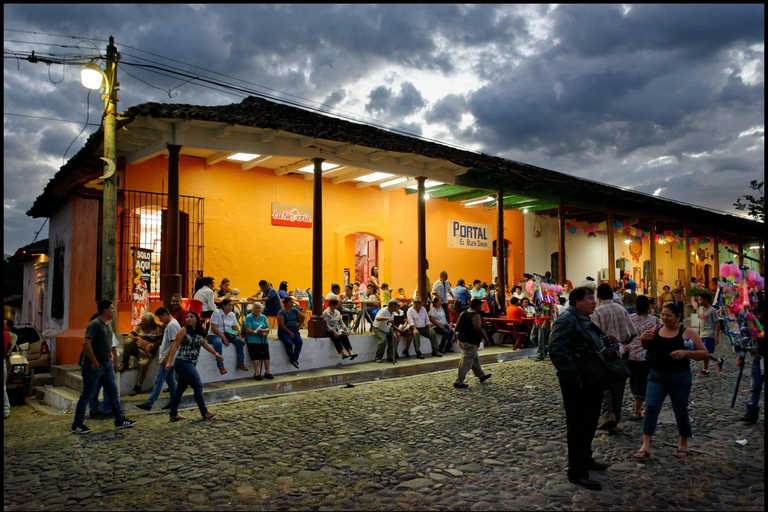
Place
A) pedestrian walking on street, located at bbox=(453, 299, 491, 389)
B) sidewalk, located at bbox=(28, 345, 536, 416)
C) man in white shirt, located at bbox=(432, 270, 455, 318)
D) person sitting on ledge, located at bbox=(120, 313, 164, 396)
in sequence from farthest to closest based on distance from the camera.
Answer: man in white shirt, located at bbox=(432, 270, 455, 318)
pedestrian walking on street, located at bbox=(453, 299, 491, 389)
person sitting on ledge, located at bbox=(120, 313, 164, 396)
sidewalk, located at bbox=(28, 345, 536, 416)

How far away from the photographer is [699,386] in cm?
934

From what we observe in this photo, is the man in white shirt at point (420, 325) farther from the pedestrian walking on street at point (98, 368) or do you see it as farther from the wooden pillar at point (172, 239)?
the pedestrian walking on street at point (98, 368)

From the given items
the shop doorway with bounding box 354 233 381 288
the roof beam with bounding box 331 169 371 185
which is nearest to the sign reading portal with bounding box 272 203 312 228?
the roof beam with bounding box 331 169 371 185

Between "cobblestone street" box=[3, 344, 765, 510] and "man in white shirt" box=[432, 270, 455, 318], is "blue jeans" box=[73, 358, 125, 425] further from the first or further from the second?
"man in white shirt" box=[432, 270, 455, 318]

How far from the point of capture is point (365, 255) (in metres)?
→ 17.0

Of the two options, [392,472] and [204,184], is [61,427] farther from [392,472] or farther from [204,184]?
[204,184]

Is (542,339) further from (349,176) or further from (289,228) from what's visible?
(289,228)

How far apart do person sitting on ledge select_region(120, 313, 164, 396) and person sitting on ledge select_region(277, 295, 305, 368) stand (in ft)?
7.00

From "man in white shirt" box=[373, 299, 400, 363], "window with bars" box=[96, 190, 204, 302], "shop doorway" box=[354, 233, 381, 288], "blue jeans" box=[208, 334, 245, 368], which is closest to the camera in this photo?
"blue jeans" box=[208, 334, 245, 368]

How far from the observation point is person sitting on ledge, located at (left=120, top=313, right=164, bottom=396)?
900 centimetres

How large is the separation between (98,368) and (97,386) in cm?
27

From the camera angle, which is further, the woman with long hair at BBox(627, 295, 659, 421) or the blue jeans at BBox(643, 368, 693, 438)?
the woman with long hair at BBox(627, 295, 659, 421)

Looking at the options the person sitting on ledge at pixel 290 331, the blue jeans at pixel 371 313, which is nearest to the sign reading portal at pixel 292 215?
the blue jeans at pixel 371 313

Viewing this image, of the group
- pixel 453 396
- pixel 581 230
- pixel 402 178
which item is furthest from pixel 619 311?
pixel 581 230
